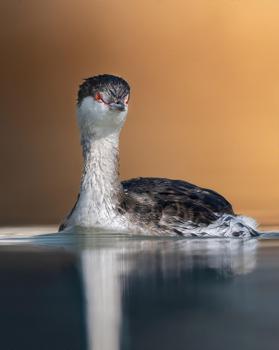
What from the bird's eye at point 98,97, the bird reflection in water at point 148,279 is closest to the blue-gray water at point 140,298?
the bird reflection in water at point 148,279

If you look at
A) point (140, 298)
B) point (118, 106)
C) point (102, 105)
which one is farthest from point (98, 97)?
point (140, 298)

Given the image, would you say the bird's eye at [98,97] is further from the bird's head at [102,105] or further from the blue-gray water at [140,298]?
the blue-gray water at [140,298]

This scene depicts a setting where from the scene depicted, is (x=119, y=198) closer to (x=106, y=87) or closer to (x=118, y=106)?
(x=118, y=106)

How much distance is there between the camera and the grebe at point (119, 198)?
11.3m

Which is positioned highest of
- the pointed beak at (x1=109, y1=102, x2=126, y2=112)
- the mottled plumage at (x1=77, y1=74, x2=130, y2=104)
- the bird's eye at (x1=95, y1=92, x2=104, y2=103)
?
the mottled plumage at (x1=77, y1=74, x2=130, y2=104)

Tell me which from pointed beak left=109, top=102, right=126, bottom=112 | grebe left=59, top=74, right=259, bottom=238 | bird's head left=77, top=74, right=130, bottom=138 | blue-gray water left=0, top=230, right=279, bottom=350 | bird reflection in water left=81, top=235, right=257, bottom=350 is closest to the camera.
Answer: blue-gray water left=0, top=230, right=279, bottom=350

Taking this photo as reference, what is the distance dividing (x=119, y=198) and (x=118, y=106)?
2.71ft

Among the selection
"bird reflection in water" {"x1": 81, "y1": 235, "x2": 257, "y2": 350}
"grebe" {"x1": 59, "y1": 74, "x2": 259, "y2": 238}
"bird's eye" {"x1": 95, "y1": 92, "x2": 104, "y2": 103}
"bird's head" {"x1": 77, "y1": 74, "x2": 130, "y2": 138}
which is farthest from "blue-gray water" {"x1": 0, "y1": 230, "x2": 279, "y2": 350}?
"bird's eye" {"x1": 95, "y1": 92, "x2": 104, "y2": 103}

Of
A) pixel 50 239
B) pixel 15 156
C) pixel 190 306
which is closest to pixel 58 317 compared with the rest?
pixel 190 306

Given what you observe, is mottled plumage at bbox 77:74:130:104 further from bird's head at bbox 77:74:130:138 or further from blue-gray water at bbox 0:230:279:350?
blue-gray water at bbox 0:230:279:350

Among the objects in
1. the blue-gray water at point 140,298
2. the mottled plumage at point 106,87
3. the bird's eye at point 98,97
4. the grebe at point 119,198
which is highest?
the mottled plumage at point 106,87

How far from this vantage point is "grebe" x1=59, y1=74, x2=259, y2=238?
1130cm

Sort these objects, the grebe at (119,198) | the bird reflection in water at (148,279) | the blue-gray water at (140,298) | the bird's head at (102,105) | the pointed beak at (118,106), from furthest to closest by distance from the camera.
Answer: the bird's head at (102,105)
the pointed beak at (118,106)
the grebe at (119,198)
the bird reflection in water at (148,279)
the blue-gray water at (140,298)

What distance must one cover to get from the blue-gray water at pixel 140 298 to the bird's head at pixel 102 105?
7.48 ft
